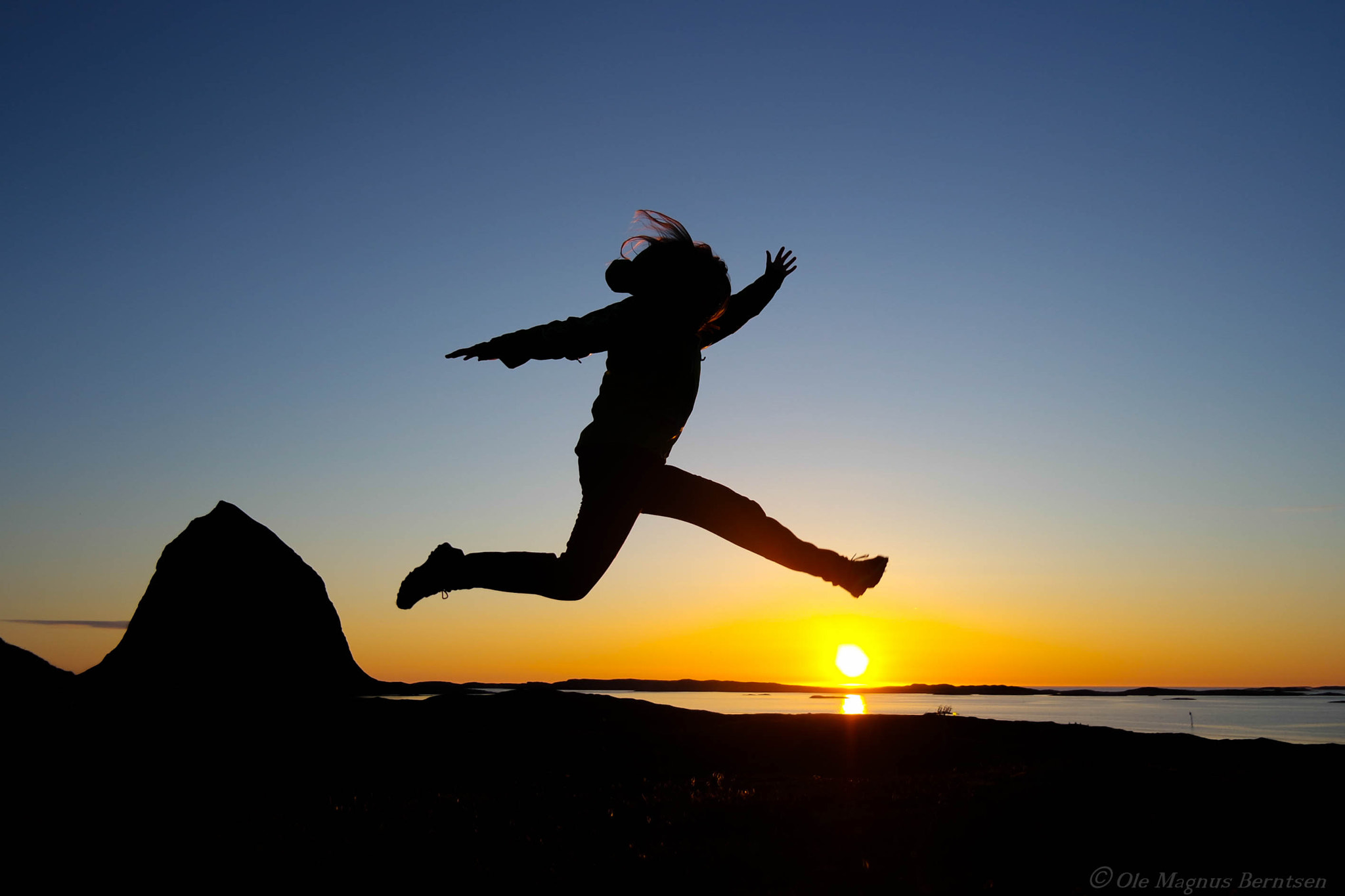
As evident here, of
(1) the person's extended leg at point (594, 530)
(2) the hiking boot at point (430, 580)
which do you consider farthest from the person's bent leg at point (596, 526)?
(2) the hiking boot at point (430, 580)

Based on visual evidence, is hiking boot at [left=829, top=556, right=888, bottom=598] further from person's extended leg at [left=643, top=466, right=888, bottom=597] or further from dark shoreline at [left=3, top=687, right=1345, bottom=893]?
dark shoreline at [left=3, top=687, right=1345, bottom=893]

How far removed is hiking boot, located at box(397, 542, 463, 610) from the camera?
5406 mm

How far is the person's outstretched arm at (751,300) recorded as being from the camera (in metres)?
6.04

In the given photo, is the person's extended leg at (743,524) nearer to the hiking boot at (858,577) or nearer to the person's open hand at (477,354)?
the hiking boot at (858,577)

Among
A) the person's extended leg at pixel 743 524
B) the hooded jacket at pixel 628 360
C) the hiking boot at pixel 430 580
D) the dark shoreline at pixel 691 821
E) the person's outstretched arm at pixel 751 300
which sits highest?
the person's outstretched arm at pixel 751 300

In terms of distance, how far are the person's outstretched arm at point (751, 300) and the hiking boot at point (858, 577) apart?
5.94 feet

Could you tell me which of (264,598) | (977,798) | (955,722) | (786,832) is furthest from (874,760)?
(264,598)

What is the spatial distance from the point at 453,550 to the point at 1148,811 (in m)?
4.64

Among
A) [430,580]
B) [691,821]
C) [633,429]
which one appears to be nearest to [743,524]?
[633,429]

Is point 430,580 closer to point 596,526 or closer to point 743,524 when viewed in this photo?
point 596,526

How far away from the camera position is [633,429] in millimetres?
5039

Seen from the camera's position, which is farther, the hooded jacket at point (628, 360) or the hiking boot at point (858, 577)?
the hiking boot at point (858, 577)

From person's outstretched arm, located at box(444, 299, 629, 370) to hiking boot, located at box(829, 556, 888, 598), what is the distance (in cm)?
217

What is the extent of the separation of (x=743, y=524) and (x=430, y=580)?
200 cm
